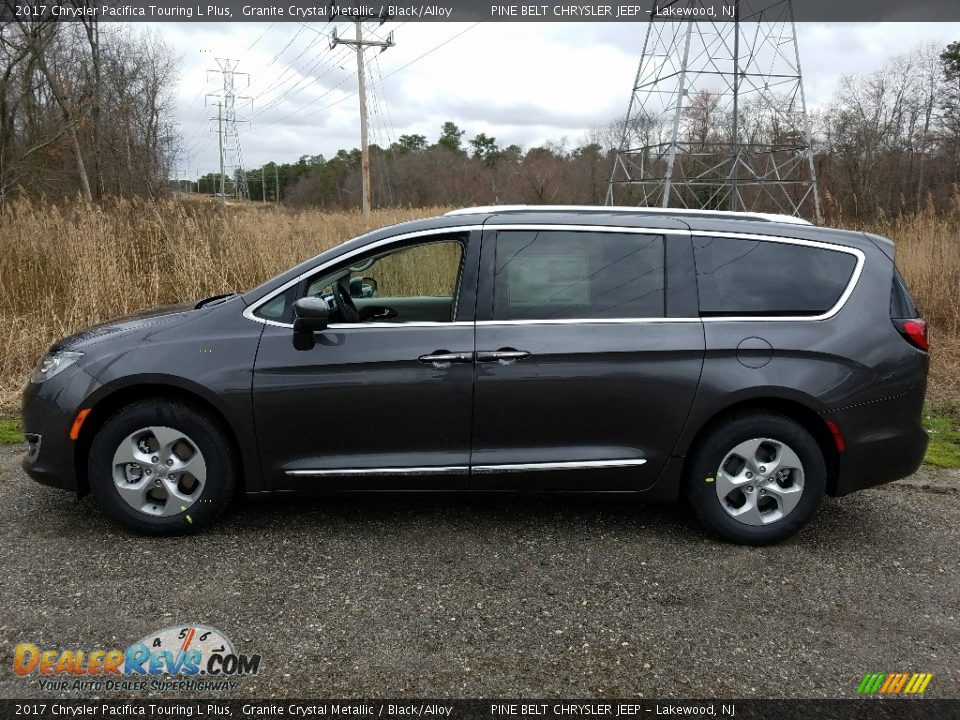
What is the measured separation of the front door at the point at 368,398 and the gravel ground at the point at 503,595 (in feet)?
1.37

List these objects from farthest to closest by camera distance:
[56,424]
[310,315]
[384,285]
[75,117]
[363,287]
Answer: [75,117]
[384,285]
[363,287]
[56,424]
[310,315]

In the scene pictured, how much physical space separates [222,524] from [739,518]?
9.29ft

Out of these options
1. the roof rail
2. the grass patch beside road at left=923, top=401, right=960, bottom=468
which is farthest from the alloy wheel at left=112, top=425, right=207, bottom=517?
the grass patch beside road at left=923, top=401, right=960, bottom=468

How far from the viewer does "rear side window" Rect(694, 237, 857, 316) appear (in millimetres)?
3932

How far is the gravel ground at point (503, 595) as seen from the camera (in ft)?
9.25

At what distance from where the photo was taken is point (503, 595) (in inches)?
134

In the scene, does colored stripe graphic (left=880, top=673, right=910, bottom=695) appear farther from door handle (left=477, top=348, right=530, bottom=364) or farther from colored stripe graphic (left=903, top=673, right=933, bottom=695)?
door handle (left=477, top=348, right=530, bottom=364)

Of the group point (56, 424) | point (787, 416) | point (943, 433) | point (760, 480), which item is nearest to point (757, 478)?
point (760, 480)

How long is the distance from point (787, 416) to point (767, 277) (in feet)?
2.46

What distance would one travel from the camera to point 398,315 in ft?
13.5

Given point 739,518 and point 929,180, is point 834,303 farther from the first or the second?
point 929,180

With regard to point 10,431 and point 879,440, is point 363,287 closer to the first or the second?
point 879,440

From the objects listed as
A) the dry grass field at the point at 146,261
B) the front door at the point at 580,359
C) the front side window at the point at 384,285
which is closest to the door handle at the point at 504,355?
the front door at the point at 580,359

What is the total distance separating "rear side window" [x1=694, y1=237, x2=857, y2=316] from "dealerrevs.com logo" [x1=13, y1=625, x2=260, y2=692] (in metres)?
2.78
